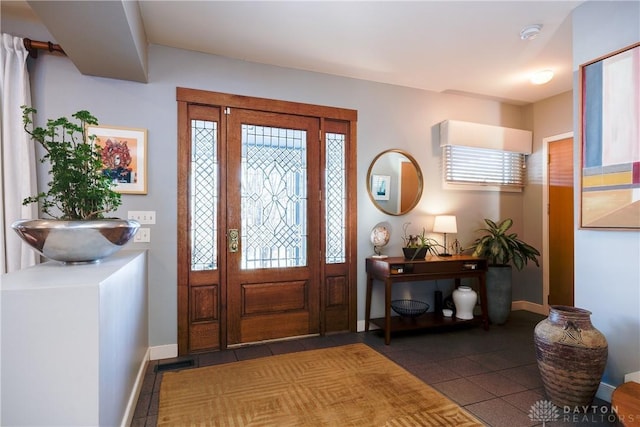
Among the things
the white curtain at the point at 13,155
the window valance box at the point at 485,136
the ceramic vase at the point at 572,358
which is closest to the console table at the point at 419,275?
the ceramic vase at the point at 572,358

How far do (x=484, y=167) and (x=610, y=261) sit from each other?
217 centimetres

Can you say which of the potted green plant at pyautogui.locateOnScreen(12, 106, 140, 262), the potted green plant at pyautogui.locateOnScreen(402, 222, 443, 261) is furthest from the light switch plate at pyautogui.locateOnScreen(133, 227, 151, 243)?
the potted green plant at pyautogui.locateOnScreen(402, 222, 443, 261)

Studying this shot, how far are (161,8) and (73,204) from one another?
1607 mm

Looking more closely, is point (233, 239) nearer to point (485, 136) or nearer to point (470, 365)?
point (470, 365)

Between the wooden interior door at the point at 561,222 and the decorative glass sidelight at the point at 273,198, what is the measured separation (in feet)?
10.3

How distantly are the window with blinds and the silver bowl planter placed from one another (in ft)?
11.4

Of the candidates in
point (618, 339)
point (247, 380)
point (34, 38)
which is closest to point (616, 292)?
point (618, 339)

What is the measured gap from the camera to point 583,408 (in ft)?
6.69

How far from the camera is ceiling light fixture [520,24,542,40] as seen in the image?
2598 millimetres

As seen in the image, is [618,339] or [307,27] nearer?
[618,339]

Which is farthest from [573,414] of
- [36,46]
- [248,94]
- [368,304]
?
[36,46]

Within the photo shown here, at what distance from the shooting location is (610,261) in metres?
2.19

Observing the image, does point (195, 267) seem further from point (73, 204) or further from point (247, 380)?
point (73, 204)

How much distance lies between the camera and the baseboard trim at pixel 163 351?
2844 mm
